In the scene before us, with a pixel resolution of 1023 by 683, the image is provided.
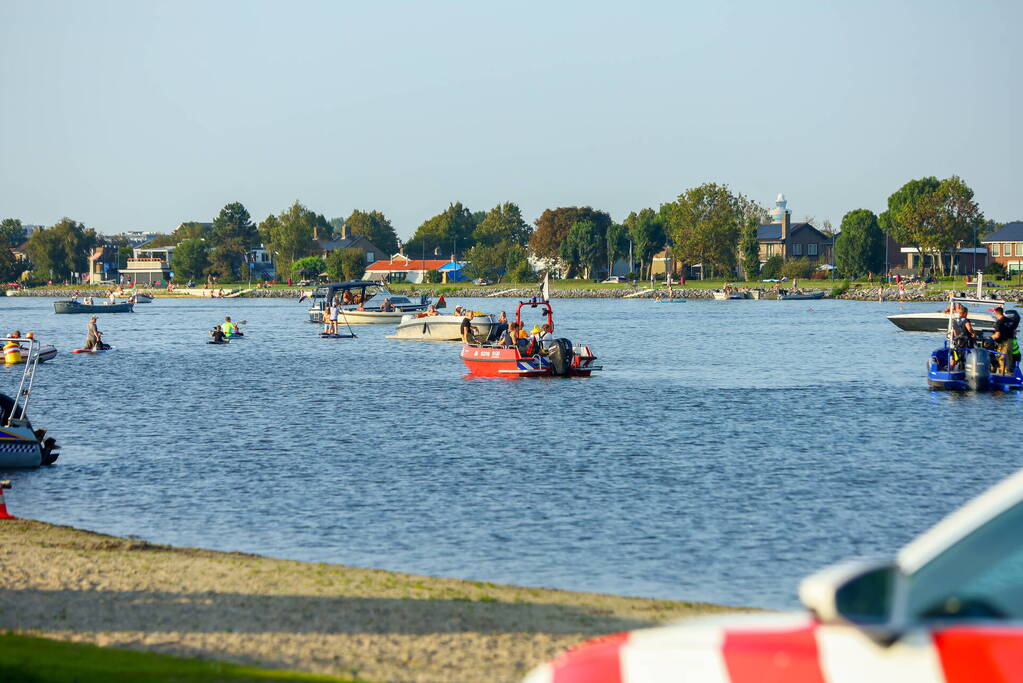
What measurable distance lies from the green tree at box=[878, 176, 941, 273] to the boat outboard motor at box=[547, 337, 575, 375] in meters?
128

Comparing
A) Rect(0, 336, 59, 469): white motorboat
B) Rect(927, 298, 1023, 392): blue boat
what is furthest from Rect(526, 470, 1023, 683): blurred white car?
Rect(927, 298, 1023, 392): blue boat

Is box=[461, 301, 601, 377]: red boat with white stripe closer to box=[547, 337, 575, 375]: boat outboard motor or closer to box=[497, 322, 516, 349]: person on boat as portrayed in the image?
box=[547, 337, 575, 375]: boat outboard motor

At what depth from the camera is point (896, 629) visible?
3744 millimetres

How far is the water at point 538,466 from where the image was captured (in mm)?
18000

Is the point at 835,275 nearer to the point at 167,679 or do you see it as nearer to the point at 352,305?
the point at 352,305

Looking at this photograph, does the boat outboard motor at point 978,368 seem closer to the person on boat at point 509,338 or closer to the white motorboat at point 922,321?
the person on boat at point 509,338

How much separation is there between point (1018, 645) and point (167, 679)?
22.8 ft

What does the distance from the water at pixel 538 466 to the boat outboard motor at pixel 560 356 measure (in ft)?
2.90

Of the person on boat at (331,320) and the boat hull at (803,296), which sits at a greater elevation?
the person on boat at (331,320)

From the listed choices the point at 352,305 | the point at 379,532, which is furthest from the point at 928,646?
the point at 352,305

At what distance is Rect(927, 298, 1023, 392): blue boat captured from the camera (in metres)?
41.1

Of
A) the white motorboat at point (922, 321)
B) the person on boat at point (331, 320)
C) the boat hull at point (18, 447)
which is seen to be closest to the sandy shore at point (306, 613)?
the boat hull at point (18, 447)

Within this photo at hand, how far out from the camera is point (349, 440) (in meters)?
33.2

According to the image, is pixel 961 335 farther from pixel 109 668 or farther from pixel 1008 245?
pixel 1008 245
